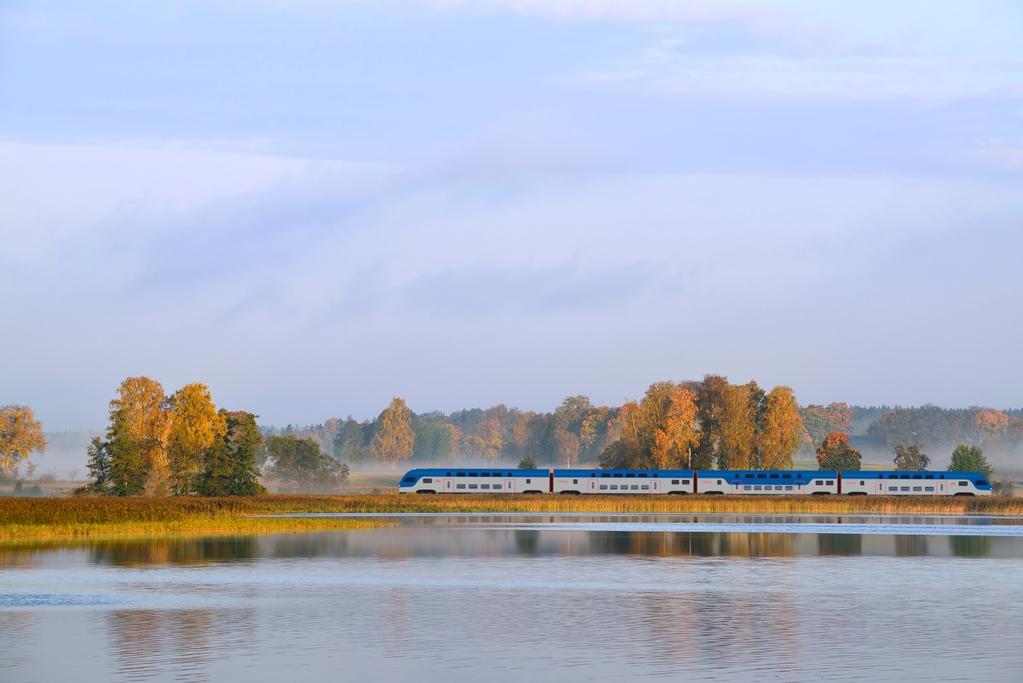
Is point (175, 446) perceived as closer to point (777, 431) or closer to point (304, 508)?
point (304, 508)

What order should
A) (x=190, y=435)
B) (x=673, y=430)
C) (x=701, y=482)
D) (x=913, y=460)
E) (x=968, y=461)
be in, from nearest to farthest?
(x=190, y=435)
(x=701, y=482)
(x=673, y=430)
(x=968, y=461)
(x=913, y=460)

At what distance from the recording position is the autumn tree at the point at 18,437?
153 meters

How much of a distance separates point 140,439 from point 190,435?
4.33 meters

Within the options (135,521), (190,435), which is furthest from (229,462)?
(135,521)

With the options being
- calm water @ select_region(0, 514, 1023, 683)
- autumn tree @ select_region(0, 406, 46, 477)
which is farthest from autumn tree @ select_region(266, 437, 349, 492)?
calm water @ select_region(0, 514, 1023, 683)

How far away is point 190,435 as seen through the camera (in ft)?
349

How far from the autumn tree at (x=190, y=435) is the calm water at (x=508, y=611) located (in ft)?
122

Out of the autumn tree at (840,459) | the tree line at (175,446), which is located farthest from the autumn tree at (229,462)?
the autumn tree at (840,459)

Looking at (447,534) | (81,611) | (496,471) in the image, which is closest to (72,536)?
(447,534)

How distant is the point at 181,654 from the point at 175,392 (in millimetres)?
81121

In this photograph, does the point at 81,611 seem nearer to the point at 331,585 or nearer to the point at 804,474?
the point at 331,585

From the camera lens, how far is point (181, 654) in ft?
103

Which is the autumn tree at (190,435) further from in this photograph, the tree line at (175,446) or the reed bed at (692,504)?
the reed bed at (692,504)

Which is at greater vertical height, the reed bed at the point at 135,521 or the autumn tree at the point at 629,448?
the autumn tree at the point at 629,448
